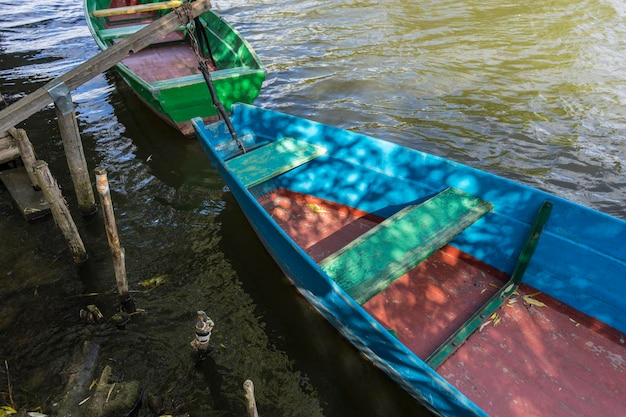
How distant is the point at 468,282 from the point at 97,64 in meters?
4.75

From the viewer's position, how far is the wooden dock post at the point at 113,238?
4023mm

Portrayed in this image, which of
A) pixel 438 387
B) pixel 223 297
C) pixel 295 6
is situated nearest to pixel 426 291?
pixel 438 387

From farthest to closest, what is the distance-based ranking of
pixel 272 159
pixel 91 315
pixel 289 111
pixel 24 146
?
pixel 289 111
pixel 24 146
pixel 272 159
pixel 91 315

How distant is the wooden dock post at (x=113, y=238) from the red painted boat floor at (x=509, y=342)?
209 centimetres

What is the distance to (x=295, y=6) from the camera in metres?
15.4

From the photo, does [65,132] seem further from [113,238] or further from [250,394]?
[250,394]

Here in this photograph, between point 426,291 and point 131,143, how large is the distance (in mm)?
6185

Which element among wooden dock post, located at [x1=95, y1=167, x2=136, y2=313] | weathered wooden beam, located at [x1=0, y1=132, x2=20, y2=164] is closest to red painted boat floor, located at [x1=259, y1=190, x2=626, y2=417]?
wooden dock post, located at [x1=95, y1=167, x2=136, y2=313]

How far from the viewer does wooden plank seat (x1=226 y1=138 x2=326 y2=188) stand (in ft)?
16.8

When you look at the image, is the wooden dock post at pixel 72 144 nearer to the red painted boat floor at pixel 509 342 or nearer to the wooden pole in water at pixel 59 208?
the wooden pole in water at pixel 59 208

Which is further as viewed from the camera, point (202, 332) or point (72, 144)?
point (72, 144)

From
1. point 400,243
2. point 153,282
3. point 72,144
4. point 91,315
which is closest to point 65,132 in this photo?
point 72,144

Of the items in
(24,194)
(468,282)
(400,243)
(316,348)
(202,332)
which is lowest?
(316,348)

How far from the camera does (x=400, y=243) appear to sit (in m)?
4.04
